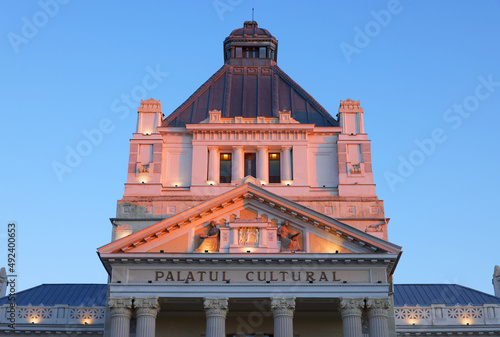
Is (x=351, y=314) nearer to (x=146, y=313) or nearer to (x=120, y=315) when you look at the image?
(x=146, y=313)

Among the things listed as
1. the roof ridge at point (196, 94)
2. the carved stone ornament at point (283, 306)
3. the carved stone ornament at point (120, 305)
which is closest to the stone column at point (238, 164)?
the roof ridge at point (196, 94)

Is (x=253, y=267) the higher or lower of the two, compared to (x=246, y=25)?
lower

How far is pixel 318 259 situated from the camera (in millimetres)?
44031

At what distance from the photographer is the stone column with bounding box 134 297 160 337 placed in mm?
43188

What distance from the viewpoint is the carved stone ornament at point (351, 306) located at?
43.3 metres

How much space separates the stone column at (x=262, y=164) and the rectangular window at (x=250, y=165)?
54 cm

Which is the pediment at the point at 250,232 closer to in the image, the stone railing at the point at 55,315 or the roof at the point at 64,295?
the stone railing at the point at 55,315

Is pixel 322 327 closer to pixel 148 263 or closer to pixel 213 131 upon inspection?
pixel 148 263

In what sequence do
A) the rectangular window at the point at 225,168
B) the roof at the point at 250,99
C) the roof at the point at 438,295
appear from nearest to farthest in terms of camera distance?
the rectangular window at the point at 225,168, the roof at the point at 250,99, the roof at the point at 438,295

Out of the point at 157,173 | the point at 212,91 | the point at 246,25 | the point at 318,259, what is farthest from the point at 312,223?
the point at 246,25

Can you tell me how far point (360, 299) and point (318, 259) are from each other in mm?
3278

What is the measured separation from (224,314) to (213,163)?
45.6 ft

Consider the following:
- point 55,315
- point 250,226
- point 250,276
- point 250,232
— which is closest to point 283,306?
point 250,276

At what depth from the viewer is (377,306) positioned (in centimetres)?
4338
